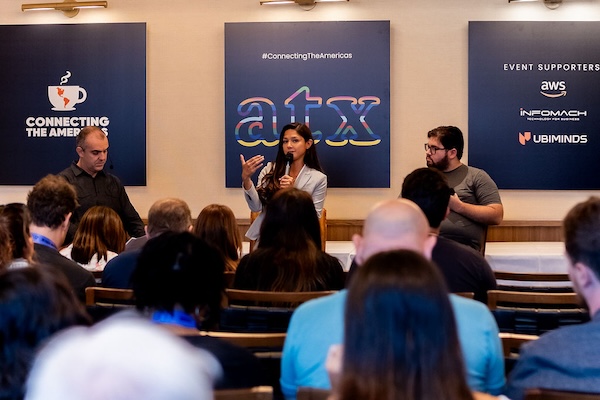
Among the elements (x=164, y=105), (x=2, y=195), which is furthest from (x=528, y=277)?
(x=2, y=195)

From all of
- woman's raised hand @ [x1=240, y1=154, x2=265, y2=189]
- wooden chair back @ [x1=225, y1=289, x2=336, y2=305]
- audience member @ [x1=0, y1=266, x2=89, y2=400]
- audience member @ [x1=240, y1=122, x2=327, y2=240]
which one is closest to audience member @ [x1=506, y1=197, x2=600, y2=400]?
wooden chair back @ [x1=225, y1=289, x2=336, y2=305]

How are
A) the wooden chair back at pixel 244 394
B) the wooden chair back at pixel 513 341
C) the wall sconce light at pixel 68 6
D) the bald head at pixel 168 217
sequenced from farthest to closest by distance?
the wall sconce light at pixel 68 6 < the bald head at pixel 168 217 < the wooden chair back at pixel 513 341 < the wooden chair back at pixel 244 394

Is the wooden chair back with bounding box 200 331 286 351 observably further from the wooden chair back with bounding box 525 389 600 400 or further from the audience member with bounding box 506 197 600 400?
the wooden chair back with bounding box 525 389 600 400

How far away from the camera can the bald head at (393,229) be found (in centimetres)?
265

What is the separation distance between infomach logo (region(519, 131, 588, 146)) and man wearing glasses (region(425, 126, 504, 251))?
1.24 m

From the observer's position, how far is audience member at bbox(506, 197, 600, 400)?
6.97 ft

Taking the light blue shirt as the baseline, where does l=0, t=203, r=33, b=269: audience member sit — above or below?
above

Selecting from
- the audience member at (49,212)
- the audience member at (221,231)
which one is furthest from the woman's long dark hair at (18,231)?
the audience member at (221,231)

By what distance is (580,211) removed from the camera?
2.42 metres

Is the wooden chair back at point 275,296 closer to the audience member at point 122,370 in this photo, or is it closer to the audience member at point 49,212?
the audience member at point 49,212

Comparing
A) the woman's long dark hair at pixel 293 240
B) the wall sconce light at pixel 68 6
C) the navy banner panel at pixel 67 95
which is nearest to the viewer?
the woman's long dark hair at pixel 293 240

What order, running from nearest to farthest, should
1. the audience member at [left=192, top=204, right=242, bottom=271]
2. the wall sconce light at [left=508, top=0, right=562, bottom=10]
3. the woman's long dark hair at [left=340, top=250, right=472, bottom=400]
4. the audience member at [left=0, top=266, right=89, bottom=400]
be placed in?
the woman's long dark hair at [left=340, top=250, right=472, bottom=400] < the audience member at [left=0, top=266, right=89, bottom=400] < the audience member at [left=192, top=204, right=242, bottom=271] < the wall sconce light at [left=508, top=0, right=562, bottom=10]

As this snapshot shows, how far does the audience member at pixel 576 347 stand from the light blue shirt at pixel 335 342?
0.11 meters

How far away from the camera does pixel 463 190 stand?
5.83 metres
